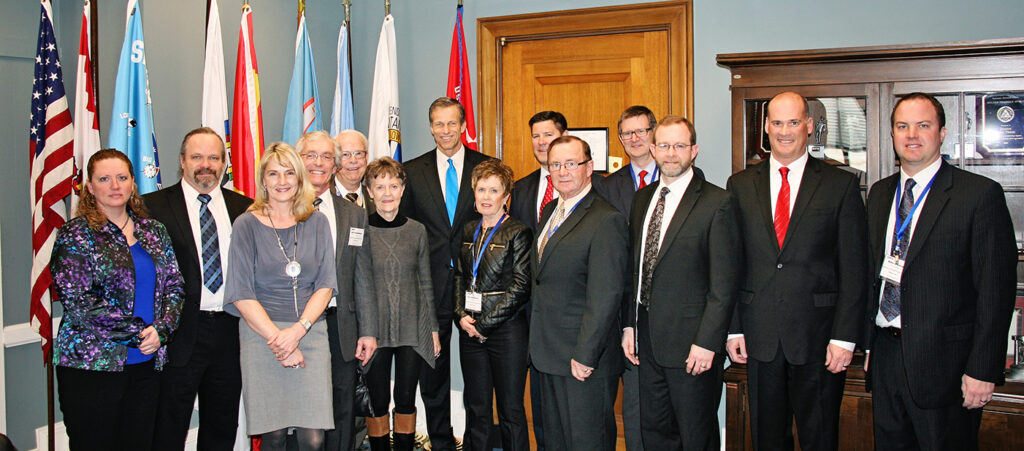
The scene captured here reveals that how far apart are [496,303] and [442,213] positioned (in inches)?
25.5

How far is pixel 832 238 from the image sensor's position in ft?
8.29

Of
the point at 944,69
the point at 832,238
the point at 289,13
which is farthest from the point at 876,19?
the point at 289,13

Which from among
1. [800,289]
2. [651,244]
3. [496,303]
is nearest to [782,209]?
[800,289]

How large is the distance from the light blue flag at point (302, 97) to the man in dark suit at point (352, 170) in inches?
31.4

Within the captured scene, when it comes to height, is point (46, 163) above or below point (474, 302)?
above

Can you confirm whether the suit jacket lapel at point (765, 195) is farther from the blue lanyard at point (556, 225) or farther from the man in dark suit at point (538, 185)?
the man in dark suit at point (538, 185)

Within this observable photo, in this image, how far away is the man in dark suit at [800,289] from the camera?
2506 millimetres

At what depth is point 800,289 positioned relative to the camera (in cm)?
251

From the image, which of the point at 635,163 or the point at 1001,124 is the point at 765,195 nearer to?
the point at 635,163

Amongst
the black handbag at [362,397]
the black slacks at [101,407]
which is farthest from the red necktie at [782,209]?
Answer: the black slacks at [101,407]

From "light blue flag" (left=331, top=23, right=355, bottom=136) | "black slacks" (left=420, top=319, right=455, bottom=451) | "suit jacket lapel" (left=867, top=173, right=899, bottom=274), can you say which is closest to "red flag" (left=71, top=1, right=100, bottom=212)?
"light blue flag" (left=331, top=23, right=355, bottom=136)

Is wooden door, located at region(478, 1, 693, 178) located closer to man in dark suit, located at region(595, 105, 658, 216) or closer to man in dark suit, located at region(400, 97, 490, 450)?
man in dark suit, located at region(595, 105, 658, 216)

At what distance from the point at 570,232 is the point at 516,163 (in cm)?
173

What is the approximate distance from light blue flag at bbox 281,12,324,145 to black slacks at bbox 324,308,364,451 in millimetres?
1555
